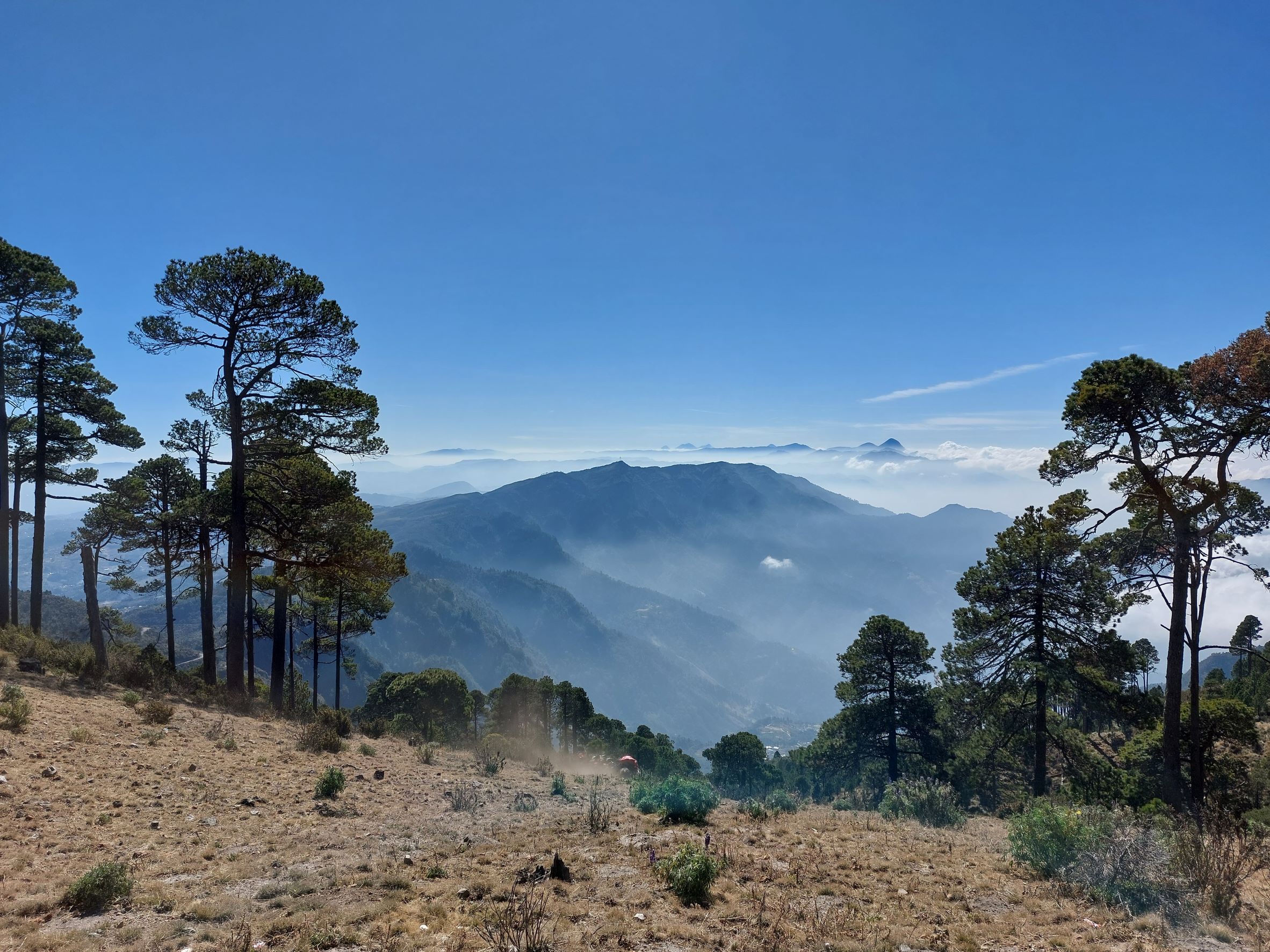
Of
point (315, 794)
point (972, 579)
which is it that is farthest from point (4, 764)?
point (972, 579)

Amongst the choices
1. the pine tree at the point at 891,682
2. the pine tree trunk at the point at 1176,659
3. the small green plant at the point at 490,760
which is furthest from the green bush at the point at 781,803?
the pine tree at the point at 891,682

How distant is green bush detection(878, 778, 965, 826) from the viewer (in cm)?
1470

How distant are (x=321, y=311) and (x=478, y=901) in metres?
15.9

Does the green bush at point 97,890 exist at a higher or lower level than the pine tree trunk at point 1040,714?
higher

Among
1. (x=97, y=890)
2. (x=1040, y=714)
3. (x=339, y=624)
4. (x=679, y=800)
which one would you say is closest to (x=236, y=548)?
(x=339, y=624)

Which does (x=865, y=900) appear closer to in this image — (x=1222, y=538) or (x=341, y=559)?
(x=1222, y=538)

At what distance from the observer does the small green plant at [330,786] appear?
37.4ft

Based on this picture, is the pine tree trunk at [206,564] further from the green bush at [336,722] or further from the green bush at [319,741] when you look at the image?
the green bush at [319,741]

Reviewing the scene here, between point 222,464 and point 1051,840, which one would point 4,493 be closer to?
point 222,464

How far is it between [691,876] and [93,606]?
21884 millimetres

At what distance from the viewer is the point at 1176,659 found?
13.8 meters

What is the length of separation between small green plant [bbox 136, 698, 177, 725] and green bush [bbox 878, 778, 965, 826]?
1712 centimetres

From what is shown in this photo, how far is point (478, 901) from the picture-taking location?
22.0 ft

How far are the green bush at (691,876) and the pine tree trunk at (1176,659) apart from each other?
1302 cm
